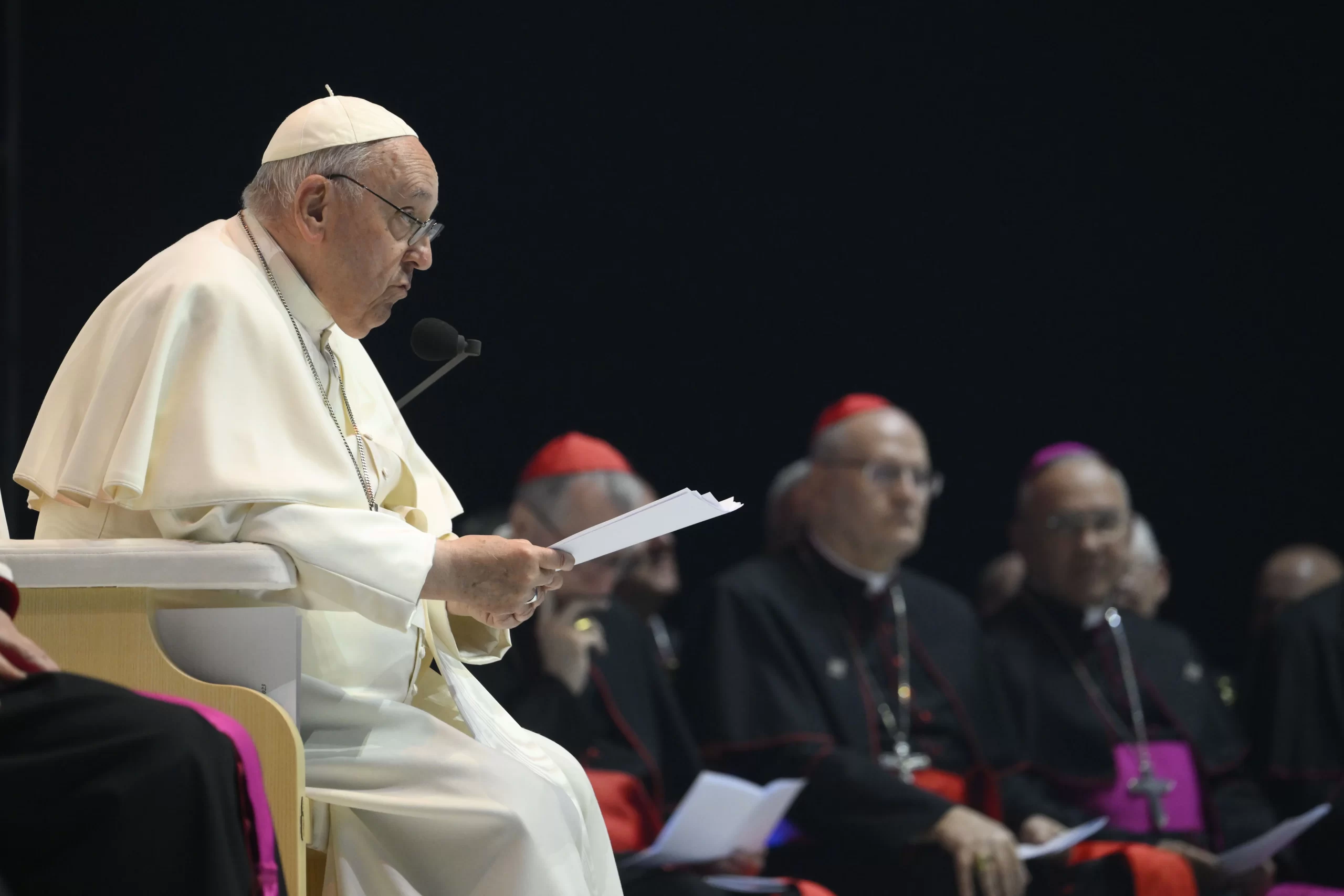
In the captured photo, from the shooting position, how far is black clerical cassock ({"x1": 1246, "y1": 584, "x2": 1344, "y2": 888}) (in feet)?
18.3

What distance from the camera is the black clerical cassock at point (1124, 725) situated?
539cm

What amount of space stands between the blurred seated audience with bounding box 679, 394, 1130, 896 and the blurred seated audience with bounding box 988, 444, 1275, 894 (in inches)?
7.4

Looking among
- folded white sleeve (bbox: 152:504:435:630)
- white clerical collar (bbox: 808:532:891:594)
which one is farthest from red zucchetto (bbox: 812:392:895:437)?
folded white sleeve (bbox: 152:504:435:630)

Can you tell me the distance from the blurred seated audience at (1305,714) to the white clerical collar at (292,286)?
402 cm

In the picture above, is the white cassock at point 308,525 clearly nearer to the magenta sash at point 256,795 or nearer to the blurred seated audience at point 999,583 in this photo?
the magenta sash at point 256,795

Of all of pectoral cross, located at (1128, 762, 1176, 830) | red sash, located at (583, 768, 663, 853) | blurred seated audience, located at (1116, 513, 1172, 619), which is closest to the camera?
red sash, located at (583, 768, 663, 853)

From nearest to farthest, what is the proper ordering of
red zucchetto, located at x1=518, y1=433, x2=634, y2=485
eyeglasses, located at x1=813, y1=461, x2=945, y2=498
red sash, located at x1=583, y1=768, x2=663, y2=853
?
red sash, located at x1=583, y1=768, x2=663, y2=853 → red zucchetto, located at x1=518, y1=433, x2=634, y2=485 → eyeglasses, located at x1=813, y1=461, x2=945, y2=498

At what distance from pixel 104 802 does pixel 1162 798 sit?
426cm

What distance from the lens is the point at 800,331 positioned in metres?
6.70

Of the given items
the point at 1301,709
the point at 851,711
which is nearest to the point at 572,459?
the point at 851,711

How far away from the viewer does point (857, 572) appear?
558cm

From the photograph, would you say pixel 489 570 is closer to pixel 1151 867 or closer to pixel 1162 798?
pixel 1151 867

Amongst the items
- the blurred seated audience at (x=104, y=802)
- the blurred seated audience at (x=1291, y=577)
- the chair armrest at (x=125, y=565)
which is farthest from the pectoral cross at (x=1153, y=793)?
the blurred seated audience at (x=104, y=802)

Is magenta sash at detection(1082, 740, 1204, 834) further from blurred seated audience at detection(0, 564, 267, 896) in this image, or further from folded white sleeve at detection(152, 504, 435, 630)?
blurred seated audience at detection(0, 564, 267, 896)
